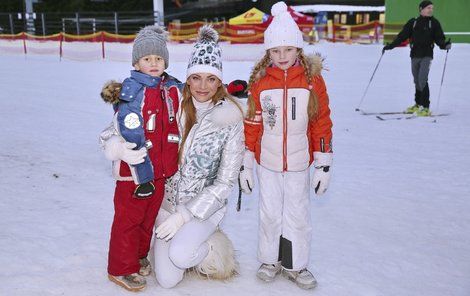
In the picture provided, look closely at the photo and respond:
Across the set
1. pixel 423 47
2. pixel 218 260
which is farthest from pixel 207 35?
pixel 423 47

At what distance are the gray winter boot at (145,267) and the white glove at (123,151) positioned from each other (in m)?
0.87

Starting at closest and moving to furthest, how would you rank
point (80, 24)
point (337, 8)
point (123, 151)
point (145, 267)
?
point (123, 151), point (145, 267), point (337, 8), point (80, 24)

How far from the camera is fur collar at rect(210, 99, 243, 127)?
3.02 meters

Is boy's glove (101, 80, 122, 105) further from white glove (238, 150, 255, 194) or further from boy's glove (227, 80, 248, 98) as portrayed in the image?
white glove (238, 150, 255, 194)

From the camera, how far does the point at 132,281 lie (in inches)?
122

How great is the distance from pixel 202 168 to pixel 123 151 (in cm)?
53

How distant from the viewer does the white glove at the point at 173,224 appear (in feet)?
9.70

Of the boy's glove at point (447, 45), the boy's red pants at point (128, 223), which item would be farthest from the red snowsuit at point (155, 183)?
the boy's glove at point (447, 45)

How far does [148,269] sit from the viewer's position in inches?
131

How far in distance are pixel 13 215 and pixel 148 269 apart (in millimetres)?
1754

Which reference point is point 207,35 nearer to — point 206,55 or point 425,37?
point 206,55

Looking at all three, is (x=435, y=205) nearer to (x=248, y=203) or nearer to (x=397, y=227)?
(x=397, y=227)

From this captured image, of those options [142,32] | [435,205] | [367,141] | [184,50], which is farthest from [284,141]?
[184,50]

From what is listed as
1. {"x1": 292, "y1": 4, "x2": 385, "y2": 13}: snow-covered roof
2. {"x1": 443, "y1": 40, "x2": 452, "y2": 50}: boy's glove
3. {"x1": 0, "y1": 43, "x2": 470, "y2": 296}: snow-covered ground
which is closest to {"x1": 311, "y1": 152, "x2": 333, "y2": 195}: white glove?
{"x1": 0, "y1": 43, "x2": 470, "y2": 296}: snow-covered ground
